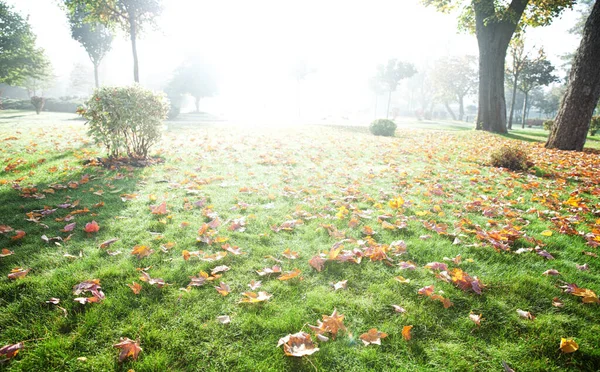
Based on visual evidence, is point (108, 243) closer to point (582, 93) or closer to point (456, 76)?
point (582, 93)

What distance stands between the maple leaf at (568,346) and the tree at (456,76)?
64261 millimetres

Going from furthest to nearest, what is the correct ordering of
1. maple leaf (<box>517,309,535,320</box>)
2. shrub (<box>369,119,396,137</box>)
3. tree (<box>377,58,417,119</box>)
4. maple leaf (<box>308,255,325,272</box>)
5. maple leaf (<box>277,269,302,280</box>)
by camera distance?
1. tree (<box>377,58,417,119</box>)
2. shrub (<box>369,119,396,137</box>)
3. maple leaf (<box>308,255,325,272</box>)
4. maple leaf (<box>277,269,302,280</box>)
5. maple leaf (<box>517,309,535,320</box>)

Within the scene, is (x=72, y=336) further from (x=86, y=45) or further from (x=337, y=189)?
(x=86, y=45)

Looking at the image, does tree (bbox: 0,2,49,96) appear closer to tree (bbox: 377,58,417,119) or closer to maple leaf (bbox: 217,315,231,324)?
maple leaf (bbox: 217,315,231,324)

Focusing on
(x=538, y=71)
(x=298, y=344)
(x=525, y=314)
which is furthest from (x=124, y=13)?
(x=538, y=71)

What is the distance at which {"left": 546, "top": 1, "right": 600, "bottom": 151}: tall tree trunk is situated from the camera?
957 cm

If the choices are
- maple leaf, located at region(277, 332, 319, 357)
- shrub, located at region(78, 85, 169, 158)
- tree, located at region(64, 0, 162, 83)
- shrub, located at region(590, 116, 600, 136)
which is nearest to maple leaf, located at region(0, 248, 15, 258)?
maple leaf, located at region(277, 332, 319, 357)

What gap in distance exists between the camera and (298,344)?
2.08m

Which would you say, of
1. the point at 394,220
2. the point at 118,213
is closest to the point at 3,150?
the point at 118,213

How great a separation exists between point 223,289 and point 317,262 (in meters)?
1.01

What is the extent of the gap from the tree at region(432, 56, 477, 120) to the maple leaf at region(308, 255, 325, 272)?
6419cm

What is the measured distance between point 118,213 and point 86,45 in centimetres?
4577

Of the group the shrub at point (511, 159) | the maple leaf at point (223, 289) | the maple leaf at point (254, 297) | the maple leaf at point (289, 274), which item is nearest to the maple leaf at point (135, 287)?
the maple leaf at point (223, 289)

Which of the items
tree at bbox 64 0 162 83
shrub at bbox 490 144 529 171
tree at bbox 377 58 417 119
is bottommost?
shrub at bbox 490 144 529 171
